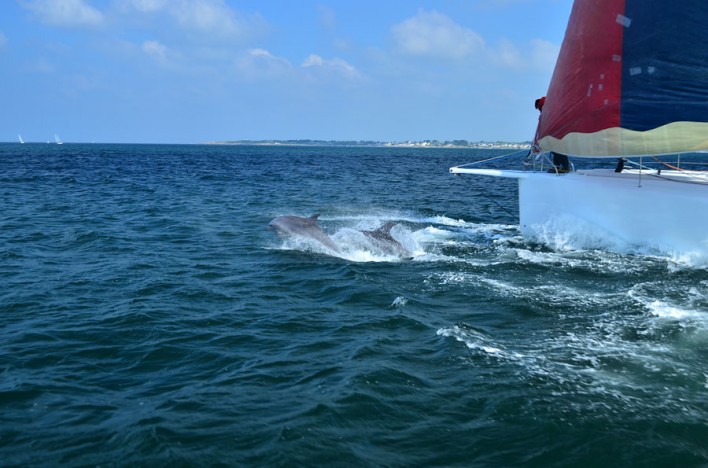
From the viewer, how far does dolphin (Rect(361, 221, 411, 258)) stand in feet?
51.8

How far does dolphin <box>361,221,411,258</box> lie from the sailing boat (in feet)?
14.8

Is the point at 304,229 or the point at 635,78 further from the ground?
the point at 635,78

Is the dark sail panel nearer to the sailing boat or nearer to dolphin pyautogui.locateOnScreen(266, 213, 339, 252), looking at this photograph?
the sailing boat

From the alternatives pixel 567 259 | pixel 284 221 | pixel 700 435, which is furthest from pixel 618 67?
pixel 700 435

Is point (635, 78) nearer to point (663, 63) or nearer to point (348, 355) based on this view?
point (663, 63)

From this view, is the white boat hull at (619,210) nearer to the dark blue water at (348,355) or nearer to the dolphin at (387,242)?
the dark blue water at (348,355)

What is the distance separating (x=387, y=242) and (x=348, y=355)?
25.5 feet

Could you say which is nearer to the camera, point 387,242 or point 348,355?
point 348,355

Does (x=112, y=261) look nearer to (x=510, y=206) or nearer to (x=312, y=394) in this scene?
(x=312, y=394)

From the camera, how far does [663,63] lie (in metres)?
14.9

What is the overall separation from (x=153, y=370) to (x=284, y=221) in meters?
10.1

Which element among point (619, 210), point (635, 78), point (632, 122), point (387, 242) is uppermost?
point (635, 78)

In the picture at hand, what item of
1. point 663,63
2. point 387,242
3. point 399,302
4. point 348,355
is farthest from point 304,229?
point 663,63

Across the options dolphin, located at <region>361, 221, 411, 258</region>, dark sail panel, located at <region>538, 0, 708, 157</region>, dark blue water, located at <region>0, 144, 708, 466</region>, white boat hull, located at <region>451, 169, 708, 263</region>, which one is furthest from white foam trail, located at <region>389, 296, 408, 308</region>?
dark sail panel, located at <region>538, 0, 708, 157</region>
